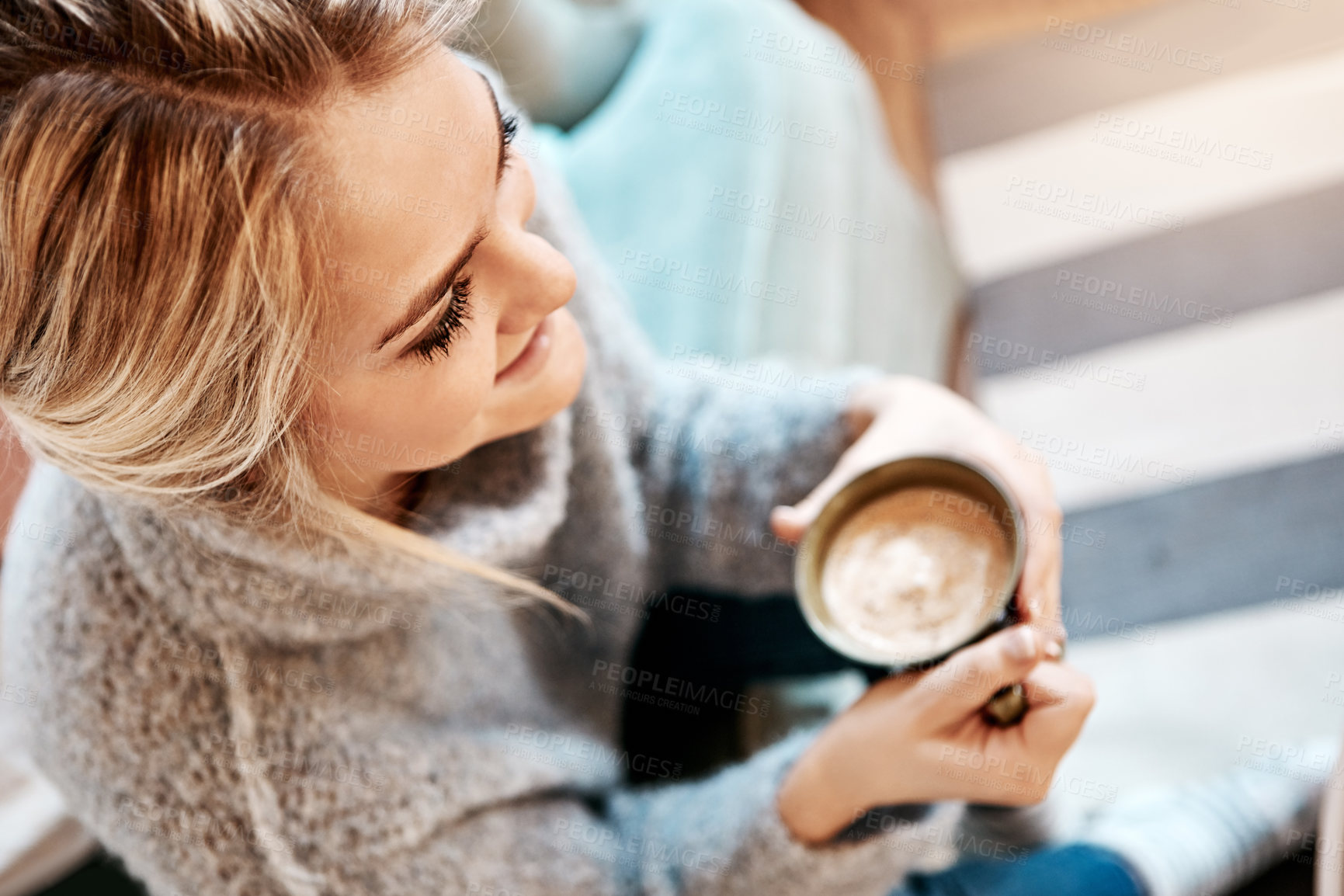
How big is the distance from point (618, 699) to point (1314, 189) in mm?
1357

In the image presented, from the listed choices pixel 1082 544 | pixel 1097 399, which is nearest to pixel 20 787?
pixel 1082 544

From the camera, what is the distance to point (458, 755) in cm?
78

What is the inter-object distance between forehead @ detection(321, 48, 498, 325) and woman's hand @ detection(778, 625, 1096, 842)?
44 cm

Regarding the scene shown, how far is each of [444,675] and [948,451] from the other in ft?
1.62

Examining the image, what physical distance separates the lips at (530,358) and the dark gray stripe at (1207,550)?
944mm

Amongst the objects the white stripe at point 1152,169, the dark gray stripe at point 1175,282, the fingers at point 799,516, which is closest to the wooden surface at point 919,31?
the white stripe at point 1152,169

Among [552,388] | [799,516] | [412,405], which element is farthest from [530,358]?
[799,516]

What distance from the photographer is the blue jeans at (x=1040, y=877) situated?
3.06 feet

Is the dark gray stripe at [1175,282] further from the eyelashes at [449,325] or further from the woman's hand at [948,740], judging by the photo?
the eyelashes at [449,325]

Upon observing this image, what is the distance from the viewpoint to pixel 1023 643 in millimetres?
600

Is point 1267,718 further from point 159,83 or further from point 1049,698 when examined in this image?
point 159,83

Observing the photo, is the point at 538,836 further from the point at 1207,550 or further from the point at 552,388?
the point at 1207,550

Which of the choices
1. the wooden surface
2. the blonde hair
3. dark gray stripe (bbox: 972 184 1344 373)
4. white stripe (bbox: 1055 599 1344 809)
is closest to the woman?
the blonde hair

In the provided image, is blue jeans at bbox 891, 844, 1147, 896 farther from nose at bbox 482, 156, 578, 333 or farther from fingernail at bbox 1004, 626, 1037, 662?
nose at bbox 482, 156, 578, 333
